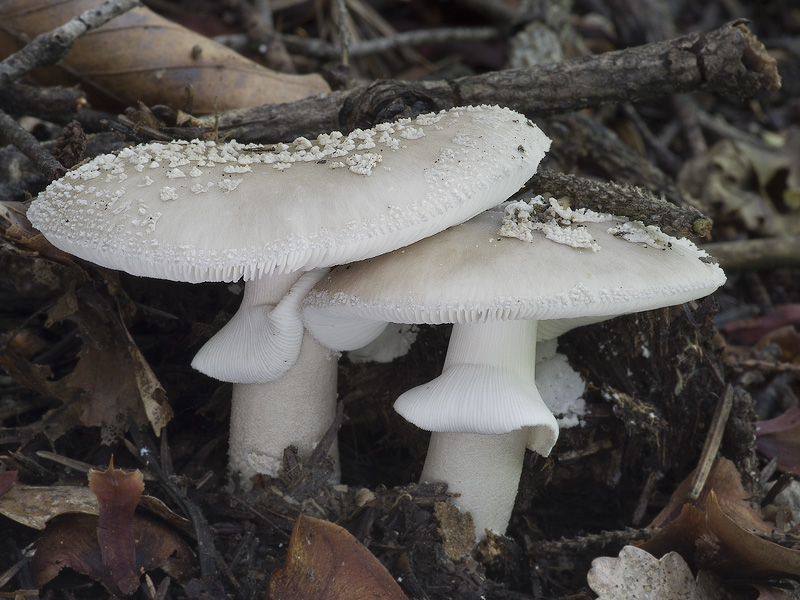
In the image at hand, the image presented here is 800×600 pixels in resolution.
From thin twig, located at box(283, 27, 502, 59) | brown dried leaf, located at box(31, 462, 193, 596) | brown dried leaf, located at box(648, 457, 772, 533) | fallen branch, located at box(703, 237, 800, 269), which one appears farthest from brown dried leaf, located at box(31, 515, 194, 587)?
fallen branch, located at box(703, 237, 800, 269)

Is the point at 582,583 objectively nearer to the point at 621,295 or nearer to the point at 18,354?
the point at 621,295

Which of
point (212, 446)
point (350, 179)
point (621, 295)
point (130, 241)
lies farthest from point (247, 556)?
point (621, 295)

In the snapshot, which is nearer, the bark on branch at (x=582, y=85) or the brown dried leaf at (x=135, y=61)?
the bark on branch at (x=582, y=85)

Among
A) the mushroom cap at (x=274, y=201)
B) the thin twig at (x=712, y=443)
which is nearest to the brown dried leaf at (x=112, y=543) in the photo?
the mushroom cap at (x=274, y=201)

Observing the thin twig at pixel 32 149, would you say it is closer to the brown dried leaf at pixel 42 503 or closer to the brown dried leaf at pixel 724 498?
the brown dried leaf at pixel 42 503

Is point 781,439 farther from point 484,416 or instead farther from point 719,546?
point 484,416

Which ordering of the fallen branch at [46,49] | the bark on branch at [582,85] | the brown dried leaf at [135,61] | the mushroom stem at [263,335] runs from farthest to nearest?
the brown dried leaf at [135,61] < the fallen branch at [46,49] < the bark on branch at [582,85] < the mushroom stem at [263,335]
